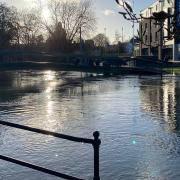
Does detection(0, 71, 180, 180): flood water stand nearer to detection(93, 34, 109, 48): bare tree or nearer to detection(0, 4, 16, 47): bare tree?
detection(0, 4, 16, 47): bare tree

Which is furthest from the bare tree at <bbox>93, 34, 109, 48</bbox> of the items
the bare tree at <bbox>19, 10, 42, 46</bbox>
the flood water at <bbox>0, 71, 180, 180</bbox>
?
the flood water at <bbox>0, 71, 180, 180</bbox>

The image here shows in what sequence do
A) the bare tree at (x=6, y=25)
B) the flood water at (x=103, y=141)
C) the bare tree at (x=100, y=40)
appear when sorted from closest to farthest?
1. the flood water at (x=103, y=141)
2. the bare tree at (x=6, y=25)
3. the bare tree at (x=100, y=40)

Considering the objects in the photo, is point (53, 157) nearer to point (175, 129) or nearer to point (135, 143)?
point (135, 143)

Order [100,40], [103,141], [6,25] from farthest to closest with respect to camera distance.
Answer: [100,40], [6,25], [103,141]

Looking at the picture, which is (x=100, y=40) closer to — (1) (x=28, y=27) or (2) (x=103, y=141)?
(1) (x=28, y=27)

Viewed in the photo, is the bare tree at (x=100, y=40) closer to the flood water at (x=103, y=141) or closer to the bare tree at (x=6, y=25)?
the bare tree at (x=6, y=25)

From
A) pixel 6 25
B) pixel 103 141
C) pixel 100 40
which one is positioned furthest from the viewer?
pixel 100 40

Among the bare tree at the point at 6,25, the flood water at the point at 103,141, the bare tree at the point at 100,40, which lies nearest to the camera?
the flood water at the point at 103,141

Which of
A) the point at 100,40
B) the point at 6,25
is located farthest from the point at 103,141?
the point at 100,40

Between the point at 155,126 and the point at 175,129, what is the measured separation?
0.86m

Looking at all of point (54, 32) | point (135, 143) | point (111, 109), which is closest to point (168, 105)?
point (111, 109)

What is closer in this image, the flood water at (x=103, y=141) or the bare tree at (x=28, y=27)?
the flood water at (x=103, y=141)

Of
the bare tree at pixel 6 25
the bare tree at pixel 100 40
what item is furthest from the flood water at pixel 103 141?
the bare tree at pixel 100 40

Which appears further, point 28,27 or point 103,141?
point 28,27
